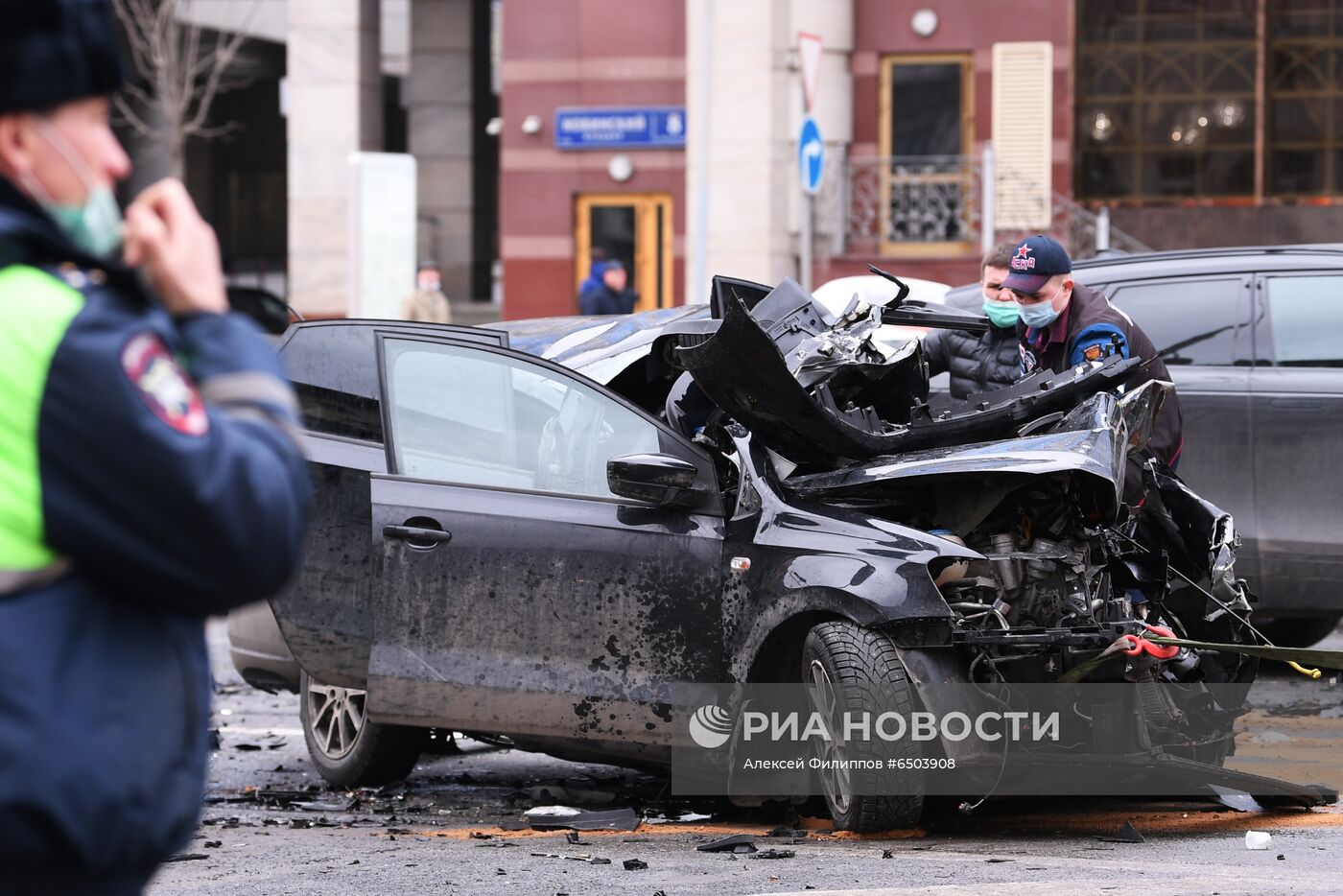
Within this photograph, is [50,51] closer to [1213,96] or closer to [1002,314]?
[1002,314]

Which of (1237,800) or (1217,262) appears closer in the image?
(1237,800)

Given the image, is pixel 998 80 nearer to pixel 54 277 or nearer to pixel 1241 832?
pixel 1241 832

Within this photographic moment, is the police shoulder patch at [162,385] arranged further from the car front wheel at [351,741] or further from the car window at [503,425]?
the car front wheel at [351,741]

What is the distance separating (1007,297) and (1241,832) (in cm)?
258

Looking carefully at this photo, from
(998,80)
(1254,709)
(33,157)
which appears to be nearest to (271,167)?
(998,80)

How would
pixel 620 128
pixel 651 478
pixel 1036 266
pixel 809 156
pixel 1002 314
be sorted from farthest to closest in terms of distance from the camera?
1. pixel 620 128
2. pixel 809 156
3. pixel 1002 314
4. pixel 1036 266
5. pixel 651 478

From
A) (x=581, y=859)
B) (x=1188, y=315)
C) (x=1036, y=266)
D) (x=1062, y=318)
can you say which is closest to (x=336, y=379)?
(x=581, y=859)

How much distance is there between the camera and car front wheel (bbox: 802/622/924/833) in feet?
18.3

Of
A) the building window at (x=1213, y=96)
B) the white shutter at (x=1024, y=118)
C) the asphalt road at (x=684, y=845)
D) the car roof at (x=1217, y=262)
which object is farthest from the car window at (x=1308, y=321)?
the building window at (x=1213, y=96)

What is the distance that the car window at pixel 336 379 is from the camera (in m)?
6.49

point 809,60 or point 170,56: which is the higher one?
point 170,56

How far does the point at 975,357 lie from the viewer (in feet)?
25.2

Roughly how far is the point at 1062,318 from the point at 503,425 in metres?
2.16

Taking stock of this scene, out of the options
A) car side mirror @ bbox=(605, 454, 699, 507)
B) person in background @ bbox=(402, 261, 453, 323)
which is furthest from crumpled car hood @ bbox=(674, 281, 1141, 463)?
person in background @ bbox=(402, 261, 453, 323)
